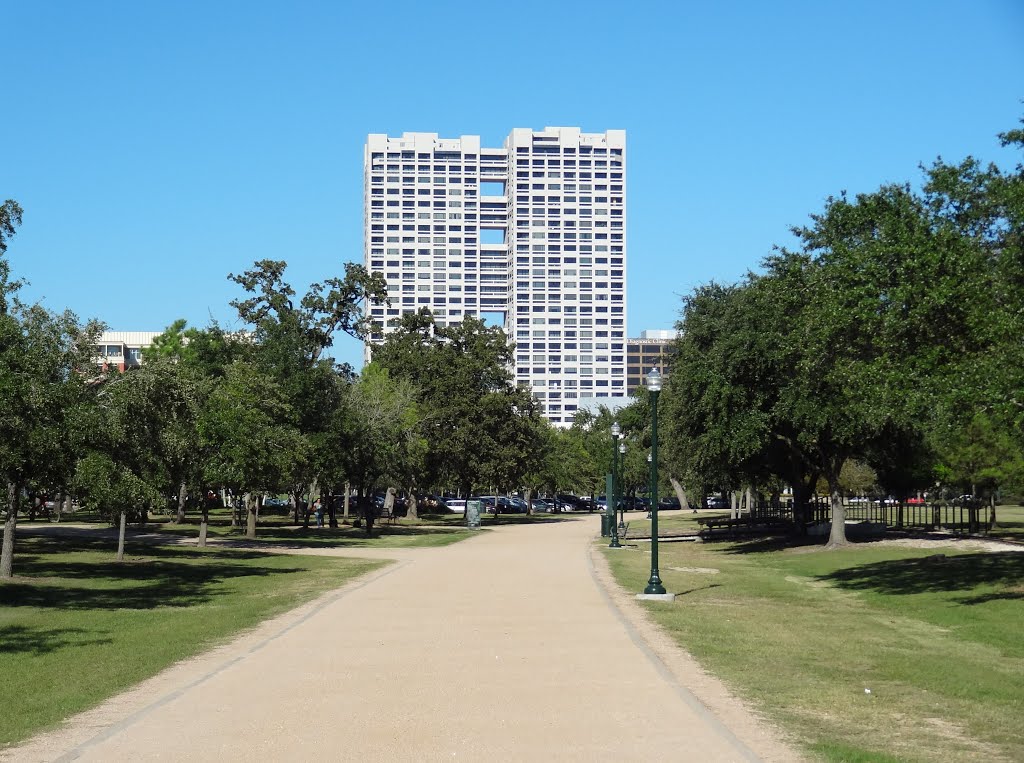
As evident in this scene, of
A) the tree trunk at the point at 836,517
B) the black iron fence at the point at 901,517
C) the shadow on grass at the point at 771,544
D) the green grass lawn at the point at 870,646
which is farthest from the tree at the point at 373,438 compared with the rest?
the green grass lawn at the point at 870,646

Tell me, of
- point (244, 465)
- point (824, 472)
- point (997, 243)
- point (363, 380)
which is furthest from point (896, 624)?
point (363, 380)

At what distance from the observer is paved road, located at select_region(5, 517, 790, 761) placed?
Result: 830cm

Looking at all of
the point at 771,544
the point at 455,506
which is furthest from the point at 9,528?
the point at 455,506

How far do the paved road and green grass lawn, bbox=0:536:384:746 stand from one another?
0.66m

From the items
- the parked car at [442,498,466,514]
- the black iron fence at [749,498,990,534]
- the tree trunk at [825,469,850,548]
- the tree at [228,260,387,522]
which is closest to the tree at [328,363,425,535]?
the tree at [228,260,387,522]

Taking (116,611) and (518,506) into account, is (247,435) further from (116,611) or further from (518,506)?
(518,506)

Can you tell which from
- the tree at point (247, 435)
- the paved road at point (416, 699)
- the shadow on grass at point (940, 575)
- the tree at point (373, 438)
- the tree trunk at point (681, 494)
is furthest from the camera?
the tree trunk at point (681, 494)

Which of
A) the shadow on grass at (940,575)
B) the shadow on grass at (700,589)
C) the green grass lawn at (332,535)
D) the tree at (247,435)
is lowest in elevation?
the green grass lawn at (332,535)

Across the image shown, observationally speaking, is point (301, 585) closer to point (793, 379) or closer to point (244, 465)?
point (244, 465)

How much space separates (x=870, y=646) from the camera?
14766mm

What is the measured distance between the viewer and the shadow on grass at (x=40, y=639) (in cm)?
1468

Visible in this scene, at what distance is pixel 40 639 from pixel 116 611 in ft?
12.9

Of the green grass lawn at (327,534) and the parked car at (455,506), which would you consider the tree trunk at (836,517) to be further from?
the parked car at (455,506)

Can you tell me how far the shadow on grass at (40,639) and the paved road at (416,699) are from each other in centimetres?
232
